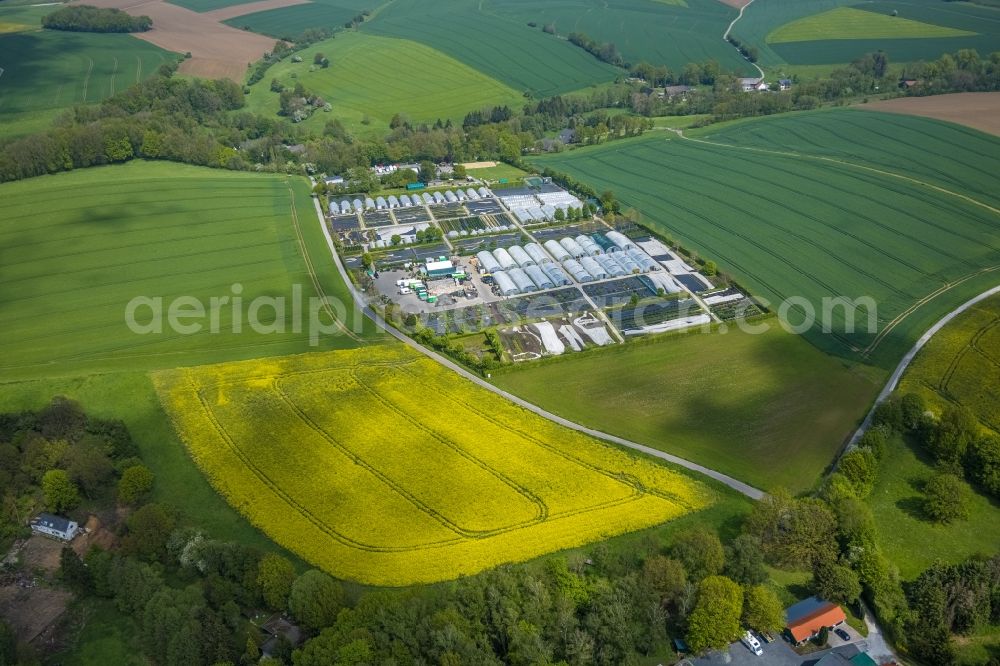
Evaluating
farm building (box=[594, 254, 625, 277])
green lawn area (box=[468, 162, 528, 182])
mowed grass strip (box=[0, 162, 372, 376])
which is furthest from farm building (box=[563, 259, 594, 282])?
green lawn area (box=[468, 162, 528, 182])

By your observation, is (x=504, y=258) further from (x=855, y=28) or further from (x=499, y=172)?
(x=855, y=28)

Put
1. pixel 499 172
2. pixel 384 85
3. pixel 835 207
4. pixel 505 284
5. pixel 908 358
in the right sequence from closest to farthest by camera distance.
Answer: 1. pixel 908 358
2. pixel 505 284
3. pixel 835 207
4. pixel 499 172
5. pixel 384 85

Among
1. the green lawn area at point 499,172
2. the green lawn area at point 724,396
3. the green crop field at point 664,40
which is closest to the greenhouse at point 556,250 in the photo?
the green lawn area at point 724,396

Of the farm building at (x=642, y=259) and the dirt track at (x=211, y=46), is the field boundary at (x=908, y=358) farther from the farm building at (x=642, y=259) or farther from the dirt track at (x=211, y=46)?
the dirt track at (x=211, y=46)

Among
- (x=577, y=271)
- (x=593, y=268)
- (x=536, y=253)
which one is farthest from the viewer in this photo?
(x=536, y=253)

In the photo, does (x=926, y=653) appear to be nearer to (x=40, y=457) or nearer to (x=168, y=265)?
(x=40, y=457)

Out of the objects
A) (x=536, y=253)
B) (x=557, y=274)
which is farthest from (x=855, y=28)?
(x=557, y=274)

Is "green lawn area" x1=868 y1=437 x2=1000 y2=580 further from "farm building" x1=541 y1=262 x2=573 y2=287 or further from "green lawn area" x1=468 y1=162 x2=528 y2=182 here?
"green lawn area" x1=468 y1=162 x2=528 y2=182
